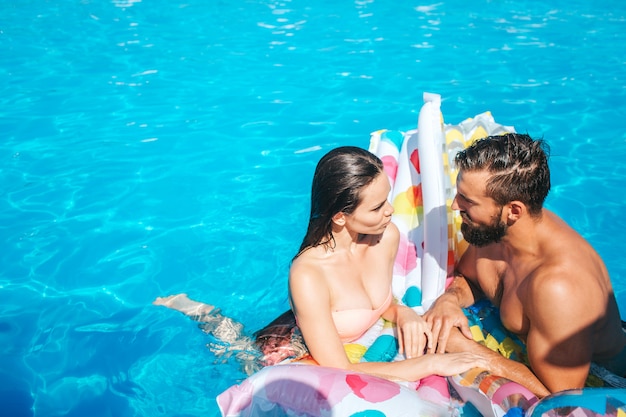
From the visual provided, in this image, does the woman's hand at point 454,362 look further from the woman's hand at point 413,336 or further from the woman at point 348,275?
the woman's hand at point 413,336

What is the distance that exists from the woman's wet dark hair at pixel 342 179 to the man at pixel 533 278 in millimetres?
542

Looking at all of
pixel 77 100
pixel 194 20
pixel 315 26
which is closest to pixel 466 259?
pixel 77 100

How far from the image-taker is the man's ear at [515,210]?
10.3ft

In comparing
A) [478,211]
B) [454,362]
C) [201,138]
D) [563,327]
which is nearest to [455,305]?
[454,362]

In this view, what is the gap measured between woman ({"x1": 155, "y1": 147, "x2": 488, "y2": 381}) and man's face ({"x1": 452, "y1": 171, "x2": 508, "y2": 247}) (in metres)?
0.41

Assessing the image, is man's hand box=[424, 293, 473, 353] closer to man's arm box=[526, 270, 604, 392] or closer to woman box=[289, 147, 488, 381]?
woman box=[289, 147, 488, 381]

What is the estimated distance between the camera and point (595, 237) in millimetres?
5902

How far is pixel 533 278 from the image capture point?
3.01 m

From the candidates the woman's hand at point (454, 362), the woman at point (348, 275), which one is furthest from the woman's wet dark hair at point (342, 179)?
the woman's hand at point (454, 362)

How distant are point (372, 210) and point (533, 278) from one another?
865 millimetres

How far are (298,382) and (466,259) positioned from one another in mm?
1654

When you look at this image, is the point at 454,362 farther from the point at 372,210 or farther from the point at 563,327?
the point at 372,210

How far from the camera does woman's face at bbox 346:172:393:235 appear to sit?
3.18 metres

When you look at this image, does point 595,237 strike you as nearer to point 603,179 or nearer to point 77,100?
point 603,179
